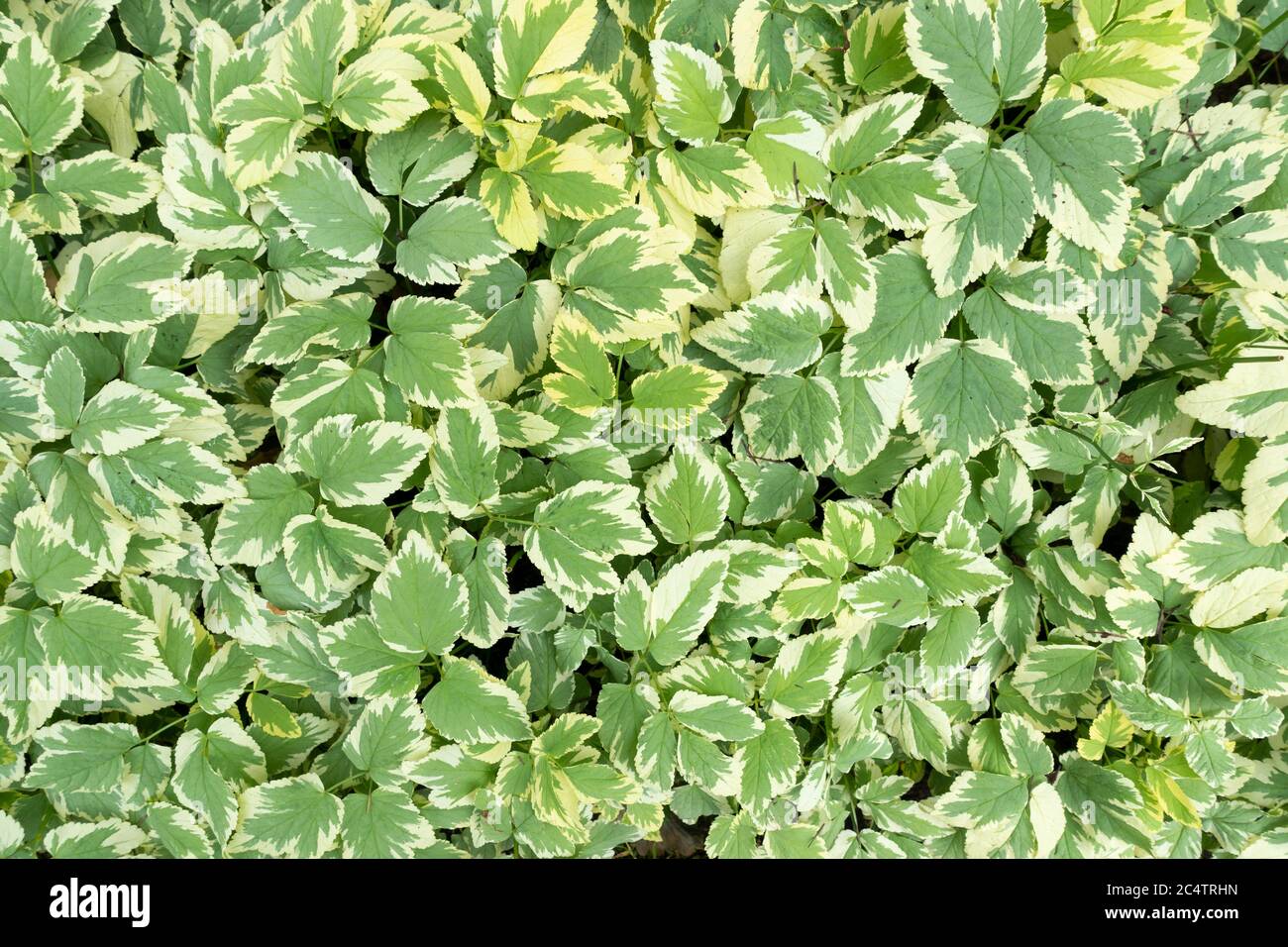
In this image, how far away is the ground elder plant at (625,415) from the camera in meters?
1.19

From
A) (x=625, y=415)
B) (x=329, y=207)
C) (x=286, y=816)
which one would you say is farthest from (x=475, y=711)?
(x=329, y=207)

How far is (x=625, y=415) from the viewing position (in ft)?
4.35

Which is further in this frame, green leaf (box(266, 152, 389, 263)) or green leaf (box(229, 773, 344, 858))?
green leaf (box(229, 773, 344, 858))

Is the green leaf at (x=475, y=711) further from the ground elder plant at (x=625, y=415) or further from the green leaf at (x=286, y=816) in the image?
the green leaf at (x=286, y=816)

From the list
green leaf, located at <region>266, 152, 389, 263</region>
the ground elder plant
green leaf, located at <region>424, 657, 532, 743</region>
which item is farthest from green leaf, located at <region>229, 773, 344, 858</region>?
green leaf, located at <region>266, 152, 389, 263</region>

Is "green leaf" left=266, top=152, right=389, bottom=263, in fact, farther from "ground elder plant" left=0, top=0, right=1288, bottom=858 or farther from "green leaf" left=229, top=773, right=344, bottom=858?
"green leaf" left=229, top=773, right=344, bottom=858

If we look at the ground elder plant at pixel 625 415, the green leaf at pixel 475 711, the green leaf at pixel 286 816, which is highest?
the ground elder plant at pixel 625 415

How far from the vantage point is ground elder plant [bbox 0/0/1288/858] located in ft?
3.90

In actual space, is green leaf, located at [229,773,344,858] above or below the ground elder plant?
below


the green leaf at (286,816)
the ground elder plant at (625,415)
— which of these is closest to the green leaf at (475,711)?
the ground elder plant at (625,415)

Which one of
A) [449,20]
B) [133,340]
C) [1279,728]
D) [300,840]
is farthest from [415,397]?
[1279,728]

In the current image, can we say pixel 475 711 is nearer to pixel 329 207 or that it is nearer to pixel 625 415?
pixel 625 415

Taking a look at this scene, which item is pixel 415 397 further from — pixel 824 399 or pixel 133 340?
pixel 824 399

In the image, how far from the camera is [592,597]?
136 centimetres
